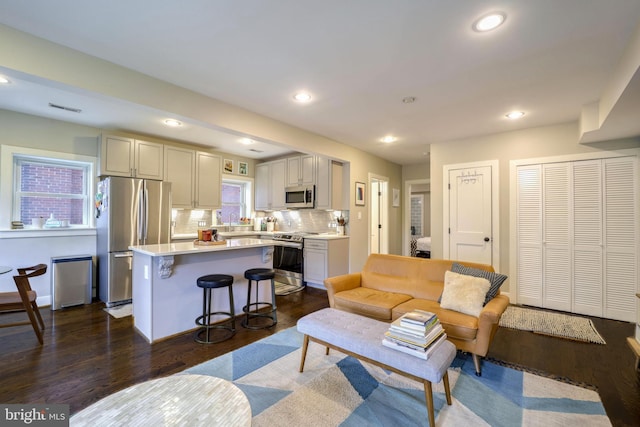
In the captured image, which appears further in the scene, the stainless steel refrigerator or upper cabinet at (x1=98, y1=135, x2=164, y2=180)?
upper cabinet at (x1=98, y1=135, x2=164, y2=180)

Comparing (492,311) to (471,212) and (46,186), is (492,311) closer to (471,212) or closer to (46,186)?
(471,212)

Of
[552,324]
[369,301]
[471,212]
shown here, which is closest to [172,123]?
[369,301]

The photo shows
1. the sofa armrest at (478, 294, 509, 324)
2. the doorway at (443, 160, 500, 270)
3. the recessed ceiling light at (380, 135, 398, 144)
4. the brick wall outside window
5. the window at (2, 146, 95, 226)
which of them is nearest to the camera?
the sofa armrest at (478, 294, 509, 324)

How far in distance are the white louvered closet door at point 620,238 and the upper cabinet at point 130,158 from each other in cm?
650

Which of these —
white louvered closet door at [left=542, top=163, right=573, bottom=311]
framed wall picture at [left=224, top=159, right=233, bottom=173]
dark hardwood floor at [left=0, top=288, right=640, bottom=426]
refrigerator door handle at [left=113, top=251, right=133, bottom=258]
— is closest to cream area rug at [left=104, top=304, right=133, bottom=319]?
dark hardwood floor at [left=0, top=288, right=640, bottom=426]

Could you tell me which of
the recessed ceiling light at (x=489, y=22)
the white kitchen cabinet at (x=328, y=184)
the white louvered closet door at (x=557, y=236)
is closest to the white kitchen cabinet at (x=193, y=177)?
the white kitchen cabinet at (x=328, y=184)

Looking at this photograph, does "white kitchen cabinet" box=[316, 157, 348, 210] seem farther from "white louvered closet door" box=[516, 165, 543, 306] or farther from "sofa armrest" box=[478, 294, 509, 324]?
"sofa armrest" box=[478, 294, 509, 324]

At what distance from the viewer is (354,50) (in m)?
2.21

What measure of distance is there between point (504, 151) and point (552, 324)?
2.42 metres

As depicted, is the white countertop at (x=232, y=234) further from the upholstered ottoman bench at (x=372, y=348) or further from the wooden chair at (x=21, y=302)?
the upholstered ottoman bench at (x=372, y=348)

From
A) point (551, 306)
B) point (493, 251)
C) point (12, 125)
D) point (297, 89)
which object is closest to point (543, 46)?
point (297, 89)

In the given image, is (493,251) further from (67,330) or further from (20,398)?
(67,330)

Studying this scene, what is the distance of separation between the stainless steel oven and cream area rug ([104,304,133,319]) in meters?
2.46

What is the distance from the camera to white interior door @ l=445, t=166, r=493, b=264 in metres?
4.31
